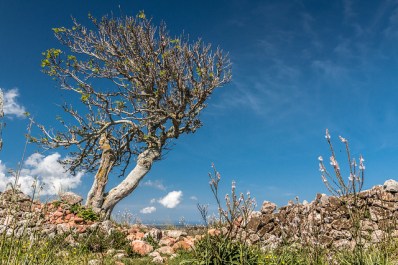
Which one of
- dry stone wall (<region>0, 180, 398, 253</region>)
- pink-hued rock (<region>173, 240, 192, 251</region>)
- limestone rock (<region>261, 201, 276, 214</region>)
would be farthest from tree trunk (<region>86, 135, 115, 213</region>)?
limestone rock (<region>261, 201, 276, 214</region>)

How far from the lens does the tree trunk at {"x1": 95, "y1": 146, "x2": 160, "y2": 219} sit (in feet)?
60.7

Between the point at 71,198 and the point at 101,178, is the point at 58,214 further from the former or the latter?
the point at 101,178

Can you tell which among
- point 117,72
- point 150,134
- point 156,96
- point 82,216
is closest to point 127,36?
point 117,72

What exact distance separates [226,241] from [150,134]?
12408 mm

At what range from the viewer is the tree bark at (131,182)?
60.7 feet

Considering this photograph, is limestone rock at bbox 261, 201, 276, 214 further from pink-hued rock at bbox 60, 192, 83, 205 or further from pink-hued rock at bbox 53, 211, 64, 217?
pink-hued rock at bbox 53, 211, 64, 217

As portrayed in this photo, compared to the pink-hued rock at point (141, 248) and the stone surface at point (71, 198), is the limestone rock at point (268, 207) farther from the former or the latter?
the stone surface at point (71, 198)

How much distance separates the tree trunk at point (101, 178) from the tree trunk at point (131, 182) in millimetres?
446

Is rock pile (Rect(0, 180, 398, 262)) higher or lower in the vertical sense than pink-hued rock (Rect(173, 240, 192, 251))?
higher

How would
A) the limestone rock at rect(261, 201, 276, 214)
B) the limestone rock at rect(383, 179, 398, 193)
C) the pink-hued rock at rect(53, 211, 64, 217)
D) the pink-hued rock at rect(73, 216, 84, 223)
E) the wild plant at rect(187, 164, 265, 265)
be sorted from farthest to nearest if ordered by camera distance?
the pink-hued rock at rect(53, 211, 64, 217) < the pink-hued rock at rect(73, 216, 84, 223) < the limestone rock at rect(261, 201, 276, 214) < the limestone rock at rect(383, 179, 398, 193) < the wild plant at rect(187, 164, 265, 265)

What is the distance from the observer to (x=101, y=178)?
1855 centimetres

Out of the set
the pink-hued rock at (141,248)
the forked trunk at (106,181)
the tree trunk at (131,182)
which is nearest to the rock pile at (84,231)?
the pink-hued rock at (141,248)

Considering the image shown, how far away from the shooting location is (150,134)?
19.5 meters

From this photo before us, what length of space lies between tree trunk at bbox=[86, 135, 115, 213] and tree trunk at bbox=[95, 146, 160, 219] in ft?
1.46
